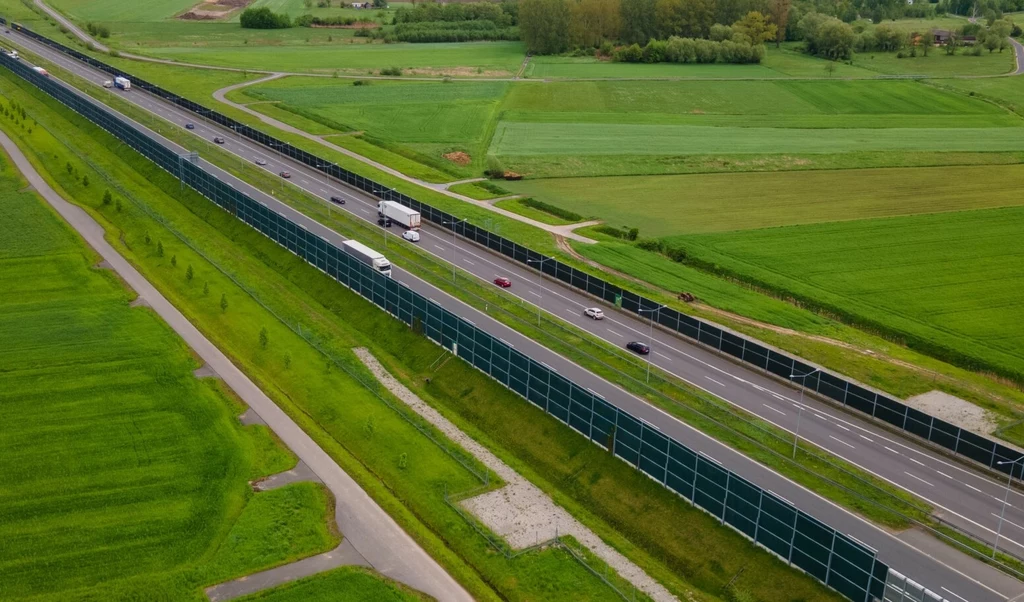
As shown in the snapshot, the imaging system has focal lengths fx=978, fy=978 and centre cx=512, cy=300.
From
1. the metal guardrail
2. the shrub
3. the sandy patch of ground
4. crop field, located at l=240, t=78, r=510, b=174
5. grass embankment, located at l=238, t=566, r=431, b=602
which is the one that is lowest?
grass embankment, located at l=238, t=566, r=431, b=602

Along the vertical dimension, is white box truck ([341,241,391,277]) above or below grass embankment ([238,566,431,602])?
above

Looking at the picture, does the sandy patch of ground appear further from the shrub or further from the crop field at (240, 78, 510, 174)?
the crop field at (240, 78, 510, 174)

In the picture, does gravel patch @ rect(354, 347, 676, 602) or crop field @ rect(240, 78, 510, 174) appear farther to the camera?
crop field @ rect(240, 78, 510, 174)

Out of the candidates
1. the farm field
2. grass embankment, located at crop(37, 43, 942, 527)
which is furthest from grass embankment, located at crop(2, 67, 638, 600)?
the farm field

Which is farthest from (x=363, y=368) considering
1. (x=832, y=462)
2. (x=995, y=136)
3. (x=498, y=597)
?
(x=995, y=136)

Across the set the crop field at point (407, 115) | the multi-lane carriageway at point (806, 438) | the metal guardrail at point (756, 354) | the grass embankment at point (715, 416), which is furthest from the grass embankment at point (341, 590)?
the crop field at point (407, 115)

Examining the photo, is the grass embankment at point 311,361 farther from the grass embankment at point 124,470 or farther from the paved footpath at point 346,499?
the grass embankment at point 124,470

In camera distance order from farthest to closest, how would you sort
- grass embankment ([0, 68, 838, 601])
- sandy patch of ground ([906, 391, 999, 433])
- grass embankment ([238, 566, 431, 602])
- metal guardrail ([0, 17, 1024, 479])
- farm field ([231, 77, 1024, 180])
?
farm field ([231, 77, 1024, 180]) < sandy patch of ground ([906, 391, 999, 433]) < metal guardrail ([0, 17, 1024, 479]) < grass embankment ([0, 68, 838, 601]) < grass embankment ([238, 566, 431, 602])
